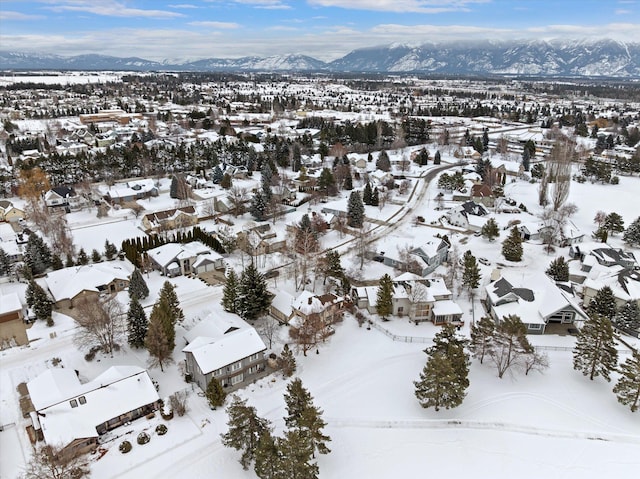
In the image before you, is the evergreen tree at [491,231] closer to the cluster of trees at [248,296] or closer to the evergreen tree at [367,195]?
the evergreen tree at [367,195]

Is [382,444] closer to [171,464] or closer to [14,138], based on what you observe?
[171,464]

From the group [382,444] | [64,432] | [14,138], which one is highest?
[14,138]

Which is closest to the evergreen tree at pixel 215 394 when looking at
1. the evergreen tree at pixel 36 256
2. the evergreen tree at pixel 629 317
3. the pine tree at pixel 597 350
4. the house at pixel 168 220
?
the pine tree at pixel 597 350

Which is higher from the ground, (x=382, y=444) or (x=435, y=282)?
(x=435, y=282)

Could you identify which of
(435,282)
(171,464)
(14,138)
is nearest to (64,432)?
(171,464)

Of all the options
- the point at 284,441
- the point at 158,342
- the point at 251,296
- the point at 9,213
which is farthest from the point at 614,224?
the point at 9,213

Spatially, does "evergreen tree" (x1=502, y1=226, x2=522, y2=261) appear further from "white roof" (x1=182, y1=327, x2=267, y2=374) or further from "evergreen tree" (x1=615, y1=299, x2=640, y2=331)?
"white roof" (x1=182, y1=327, x2=267, y2=374)

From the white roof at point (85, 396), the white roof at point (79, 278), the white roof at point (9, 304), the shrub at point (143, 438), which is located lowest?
the shrub at point (143, 438)
